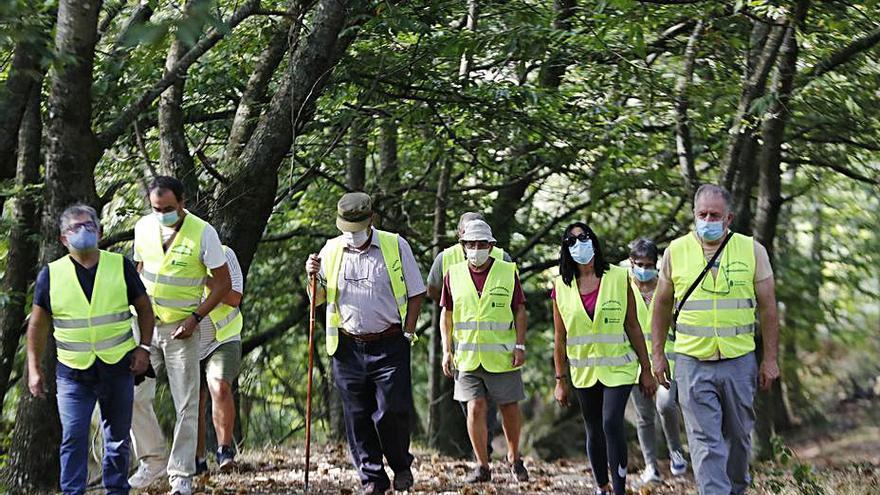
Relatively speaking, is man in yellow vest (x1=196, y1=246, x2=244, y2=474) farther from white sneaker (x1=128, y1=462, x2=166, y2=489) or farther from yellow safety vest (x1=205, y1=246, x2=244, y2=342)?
white sneaker (x1=128, y1=462, x2=166, y2=489)

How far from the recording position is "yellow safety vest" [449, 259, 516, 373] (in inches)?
375

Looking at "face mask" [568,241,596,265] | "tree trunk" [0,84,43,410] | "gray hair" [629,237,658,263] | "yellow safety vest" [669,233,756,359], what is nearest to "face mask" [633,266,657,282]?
"gray hair" [629,237,658,263]

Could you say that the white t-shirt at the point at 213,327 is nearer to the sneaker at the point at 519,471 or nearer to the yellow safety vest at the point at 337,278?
the yellow safety vest at the point at 337,278

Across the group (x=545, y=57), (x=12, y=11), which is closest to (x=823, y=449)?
(x=545, y=57)

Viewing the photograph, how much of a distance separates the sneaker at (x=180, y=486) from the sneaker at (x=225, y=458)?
150cm

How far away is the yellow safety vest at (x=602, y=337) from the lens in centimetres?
831

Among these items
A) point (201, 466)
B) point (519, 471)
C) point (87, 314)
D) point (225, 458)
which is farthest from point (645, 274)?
point (87, 314)

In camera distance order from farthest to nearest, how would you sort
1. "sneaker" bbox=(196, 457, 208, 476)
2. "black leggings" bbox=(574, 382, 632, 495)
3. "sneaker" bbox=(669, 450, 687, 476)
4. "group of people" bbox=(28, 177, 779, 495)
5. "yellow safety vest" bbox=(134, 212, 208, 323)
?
"sneaker" bbox=(669, 450, 687, 476) < "sneaker" bbox=(196, 457, 208, 476) < "black leggings" bbox=(574, 382, 632, 495) < "yellow safety vest" bbox=(134, 212, 208, 323) < "group of people" bbox=(28, 177, 779, 495)

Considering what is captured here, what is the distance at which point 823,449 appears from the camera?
21938 mm

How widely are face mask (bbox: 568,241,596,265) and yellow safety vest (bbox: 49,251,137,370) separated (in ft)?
10.8

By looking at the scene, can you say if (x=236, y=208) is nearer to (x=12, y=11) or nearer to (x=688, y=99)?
(x=12, y=11)

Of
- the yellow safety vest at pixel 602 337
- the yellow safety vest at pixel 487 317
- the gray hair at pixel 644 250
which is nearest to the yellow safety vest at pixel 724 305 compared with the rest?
the yellow safety vest at pixel 602 337

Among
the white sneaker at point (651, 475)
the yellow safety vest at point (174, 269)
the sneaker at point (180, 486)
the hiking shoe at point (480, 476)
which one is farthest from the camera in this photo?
the white sneaker at point (651, 475)

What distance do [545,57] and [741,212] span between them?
2.78 metres
